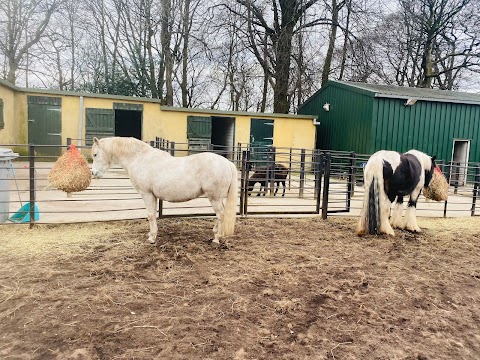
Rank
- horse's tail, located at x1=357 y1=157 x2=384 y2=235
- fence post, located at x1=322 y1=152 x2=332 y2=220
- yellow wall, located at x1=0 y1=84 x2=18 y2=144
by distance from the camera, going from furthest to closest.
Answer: yellow wall, located at x1=0 y1=84 x2=18 y2=144 → fence post, located at x1=322 y1=152 x2=332 y2=220 → horse's tail, located at x1=357 y1=157 x2=384 y2=235

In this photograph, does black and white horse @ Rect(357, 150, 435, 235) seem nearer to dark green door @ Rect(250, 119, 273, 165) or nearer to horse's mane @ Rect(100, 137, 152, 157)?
horse's mane @ Rect(100, 137, 152, 157)

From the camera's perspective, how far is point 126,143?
443 centimetres

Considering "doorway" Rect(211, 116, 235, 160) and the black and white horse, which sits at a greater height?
"doorway" Rect(211, 116, 235, 160)

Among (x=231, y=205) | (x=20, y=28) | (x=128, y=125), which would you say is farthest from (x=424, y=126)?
(x=20, y=28)

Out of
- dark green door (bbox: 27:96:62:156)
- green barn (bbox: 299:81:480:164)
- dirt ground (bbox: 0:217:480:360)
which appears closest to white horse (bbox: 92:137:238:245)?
dirt ground (bbox: 0:217:480:360)

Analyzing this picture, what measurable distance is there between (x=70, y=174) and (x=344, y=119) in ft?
37.0

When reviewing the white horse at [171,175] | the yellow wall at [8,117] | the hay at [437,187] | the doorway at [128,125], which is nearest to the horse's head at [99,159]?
the white horse at [171,175]

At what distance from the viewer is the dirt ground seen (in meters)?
2.24

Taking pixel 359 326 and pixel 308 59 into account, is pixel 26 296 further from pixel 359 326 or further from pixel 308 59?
pixel 308 59

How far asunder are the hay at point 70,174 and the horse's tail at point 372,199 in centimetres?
354

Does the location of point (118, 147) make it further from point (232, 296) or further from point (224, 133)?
point (224, 133)

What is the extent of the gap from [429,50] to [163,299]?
2305 centimetres

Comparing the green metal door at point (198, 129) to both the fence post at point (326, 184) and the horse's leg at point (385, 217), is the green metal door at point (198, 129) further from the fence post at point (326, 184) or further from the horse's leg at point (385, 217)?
the horse's leg at point (385, 217)

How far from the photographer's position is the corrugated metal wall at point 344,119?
12.4 metres
